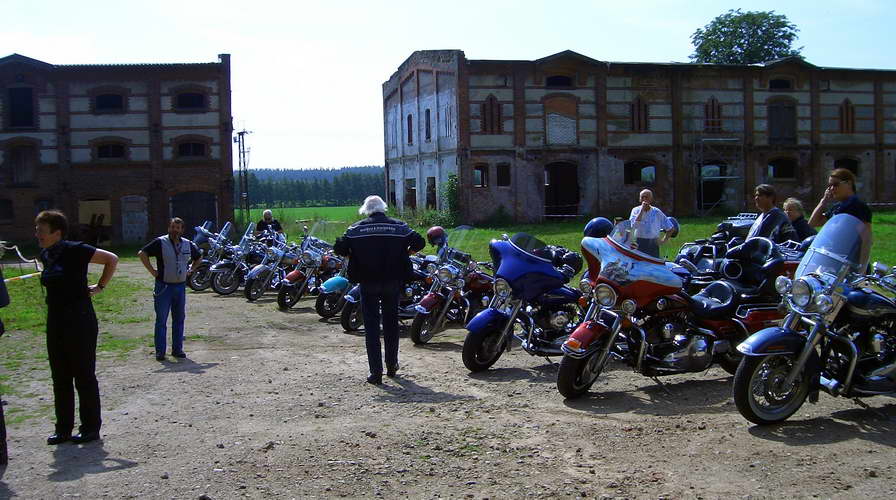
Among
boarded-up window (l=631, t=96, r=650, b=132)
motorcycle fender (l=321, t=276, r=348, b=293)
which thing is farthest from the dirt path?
boarded-up window (l=631, t=96, r=650, b=132)

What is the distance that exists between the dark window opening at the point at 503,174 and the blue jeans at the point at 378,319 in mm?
31007

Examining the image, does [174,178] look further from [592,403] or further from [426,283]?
[592,403]

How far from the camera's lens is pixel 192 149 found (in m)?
40.5

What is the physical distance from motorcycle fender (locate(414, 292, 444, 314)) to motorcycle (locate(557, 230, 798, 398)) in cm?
283

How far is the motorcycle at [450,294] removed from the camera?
10.9 m

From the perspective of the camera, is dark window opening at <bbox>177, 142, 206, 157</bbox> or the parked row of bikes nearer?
the parked row of bikes

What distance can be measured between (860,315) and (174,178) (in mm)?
37405

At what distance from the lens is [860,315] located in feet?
21.9

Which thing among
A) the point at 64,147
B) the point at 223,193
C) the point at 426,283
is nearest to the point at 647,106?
the point at 223,193

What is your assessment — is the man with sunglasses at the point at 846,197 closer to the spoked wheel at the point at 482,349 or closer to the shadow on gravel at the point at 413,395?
the spoked wheel at the point at 482,349

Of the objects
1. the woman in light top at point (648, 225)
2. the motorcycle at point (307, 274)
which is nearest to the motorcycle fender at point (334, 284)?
the motorcycle at point (307, 274)

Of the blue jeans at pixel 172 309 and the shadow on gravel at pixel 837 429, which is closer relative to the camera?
the shadow on gravel at pixel 837 429

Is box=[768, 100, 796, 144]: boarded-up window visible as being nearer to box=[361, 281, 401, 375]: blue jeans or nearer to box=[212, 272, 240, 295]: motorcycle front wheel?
box=[212, 272, 240, 295]: motorcycle front wheel

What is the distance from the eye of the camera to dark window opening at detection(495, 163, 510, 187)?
3981 centimetres
